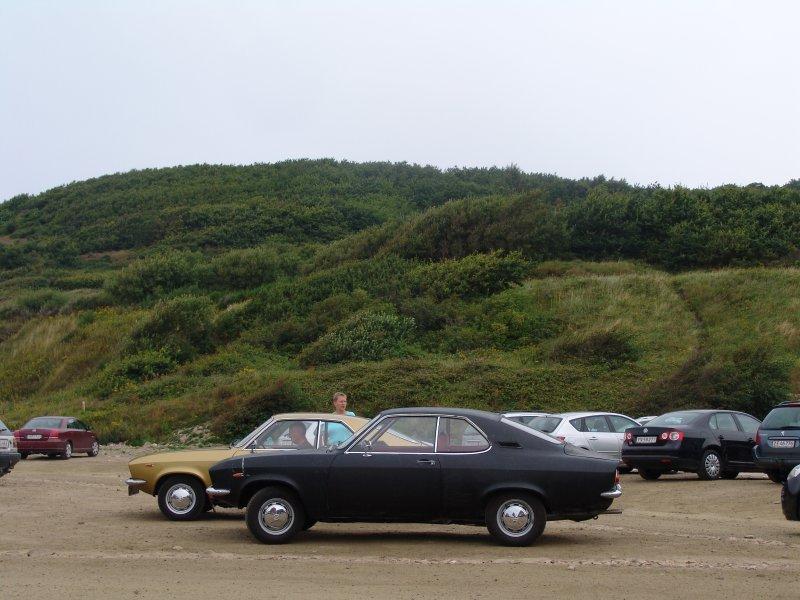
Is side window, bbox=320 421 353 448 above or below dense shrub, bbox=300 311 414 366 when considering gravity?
below

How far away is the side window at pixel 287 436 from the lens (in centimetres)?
1355

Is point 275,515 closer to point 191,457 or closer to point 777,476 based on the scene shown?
point 191,457

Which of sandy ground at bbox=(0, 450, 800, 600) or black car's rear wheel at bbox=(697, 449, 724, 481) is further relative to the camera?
black car's rear wheel at bbox=(697, 449, 724, 481)

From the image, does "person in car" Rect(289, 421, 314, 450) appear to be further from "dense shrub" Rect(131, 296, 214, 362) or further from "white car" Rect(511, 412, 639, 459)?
"dense shrub" Rect(131, 296, 214, 362)

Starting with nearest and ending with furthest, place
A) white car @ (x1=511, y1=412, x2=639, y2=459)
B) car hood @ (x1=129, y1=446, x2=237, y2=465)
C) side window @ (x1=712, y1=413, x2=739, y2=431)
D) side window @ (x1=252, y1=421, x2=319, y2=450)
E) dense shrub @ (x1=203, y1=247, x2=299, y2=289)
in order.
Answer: side window @ (x1=252, y1=421, x2=319, y2=450) < car hood @ (x1=129, y1=446, x2=237, y2=465) < side window @ (x1=712, y1=413, x2=739, y2=431) < white car @ (x1=511, y1=412, x2=639, y2=459) < dense shrub @ (x1=203, y1=247, x2=299, y2=289)

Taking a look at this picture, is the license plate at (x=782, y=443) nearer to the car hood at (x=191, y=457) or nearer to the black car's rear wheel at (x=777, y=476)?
the black car's rear wheel at (x=777, y=476)

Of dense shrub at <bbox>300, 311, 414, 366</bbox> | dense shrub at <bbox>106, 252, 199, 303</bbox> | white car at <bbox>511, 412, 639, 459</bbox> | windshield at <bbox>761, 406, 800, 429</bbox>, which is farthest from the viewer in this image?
dense shrub at <bbox>106, 252, 199, 303</bbox>

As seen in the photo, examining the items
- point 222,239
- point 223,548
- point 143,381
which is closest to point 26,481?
point 223,548

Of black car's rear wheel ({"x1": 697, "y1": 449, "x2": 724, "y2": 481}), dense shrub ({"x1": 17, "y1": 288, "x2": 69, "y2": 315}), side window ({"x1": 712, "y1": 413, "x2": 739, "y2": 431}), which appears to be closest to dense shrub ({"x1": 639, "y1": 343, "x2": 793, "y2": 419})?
side window ({"x1": 712, "y1": 413, "x2": 739, "y2": 431})

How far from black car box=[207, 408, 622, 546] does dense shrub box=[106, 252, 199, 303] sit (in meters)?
47.5

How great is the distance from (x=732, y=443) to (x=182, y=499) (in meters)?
11.8

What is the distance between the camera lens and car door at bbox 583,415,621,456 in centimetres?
2250

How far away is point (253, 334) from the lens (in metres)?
46.8

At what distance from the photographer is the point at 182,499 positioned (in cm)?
1420
